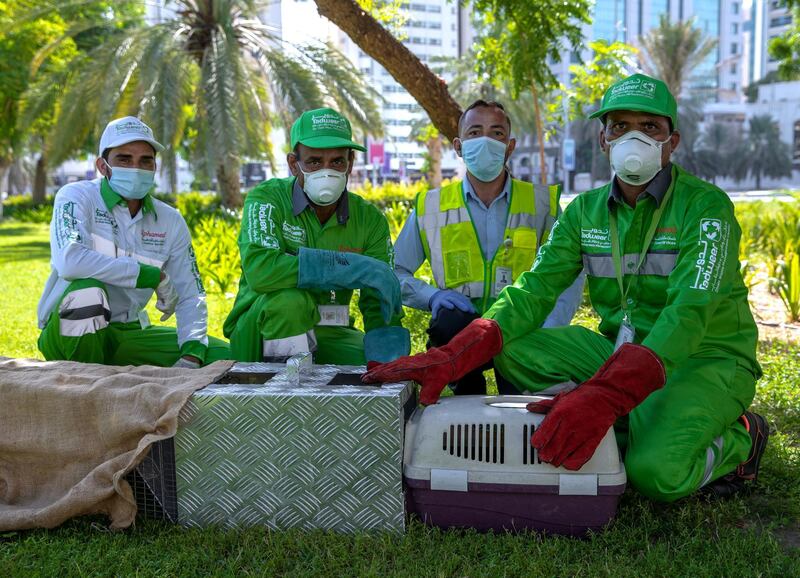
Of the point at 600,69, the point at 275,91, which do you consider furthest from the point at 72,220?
the point at 275,91

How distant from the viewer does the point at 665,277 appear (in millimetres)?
3240

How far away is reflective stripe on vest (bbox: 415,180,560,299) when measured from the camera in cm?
410

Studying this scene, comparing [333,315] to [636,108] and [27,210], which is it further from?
[27,210]

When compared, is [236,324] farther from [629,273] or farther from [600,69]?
[600,69]

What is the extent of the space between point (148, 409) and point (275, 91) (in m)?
11.7

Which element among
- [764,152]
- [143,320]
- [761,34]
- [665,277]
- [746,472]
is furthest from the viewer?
[761,34]

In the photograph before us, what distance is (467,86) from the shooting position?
3569cm

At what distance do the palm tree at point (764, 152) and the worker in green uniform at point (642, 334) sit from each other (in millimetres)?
62480

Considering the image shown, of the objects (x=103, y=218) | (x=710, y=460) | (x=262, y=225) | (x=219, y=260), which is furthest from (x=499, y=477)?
(x=219, y=260)

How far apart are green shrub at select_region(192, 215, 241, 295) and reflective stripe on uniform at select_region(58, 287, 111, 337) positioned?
439 centimetres

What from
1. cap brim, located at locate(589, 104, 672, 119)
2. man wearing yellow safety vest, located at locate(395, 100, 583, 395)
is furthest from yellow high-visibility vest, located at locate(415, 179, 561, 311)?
cap brim, located at locate(589, 104, 672, 119)

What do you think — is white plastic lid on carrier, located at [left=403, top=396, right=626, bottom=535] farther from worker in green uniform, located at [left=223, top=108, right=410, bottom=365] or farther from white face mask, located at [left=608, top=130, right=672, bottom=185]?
white face mask, located at [left=608, top=130, right=672, bottom=185]

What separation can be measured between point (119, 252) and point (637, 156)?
2.55 metres

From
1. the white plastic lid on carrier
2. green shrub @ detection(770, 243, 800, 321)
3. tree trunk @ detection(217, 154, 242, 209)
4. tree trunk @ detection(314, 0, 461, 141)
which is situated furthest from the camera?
tree trunk @ detection(217, 154, 242, 209)
